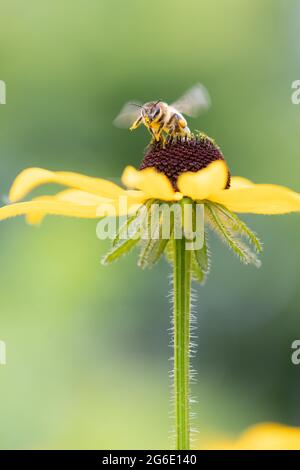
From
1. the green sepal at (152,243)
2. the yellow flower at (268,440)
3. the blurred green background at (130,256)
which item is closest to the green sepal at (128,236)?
the green sepal at (152,243)

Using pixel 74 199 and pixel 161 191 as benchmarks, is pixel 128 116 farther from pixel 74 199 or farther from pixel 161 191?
pixel 161 191

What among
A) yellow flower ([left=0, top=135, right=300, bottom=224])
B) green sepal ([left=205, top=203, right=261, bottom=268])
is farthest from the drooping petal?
green sepal ([left=205, top=203, right=261, bottom=268])

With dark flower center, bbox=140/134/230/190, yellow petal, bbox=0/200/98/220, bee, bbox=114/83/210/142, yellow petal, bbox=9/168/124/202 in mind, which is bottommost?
yellow petal, bbox=0/200/98/220

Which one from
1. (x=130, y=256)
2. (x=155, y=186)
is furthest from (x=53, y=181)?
(x=130, y=256)

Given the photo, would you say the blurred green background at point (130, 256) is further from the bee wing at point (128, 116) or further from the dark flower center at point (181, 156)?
the dark flower center at point (181, 156)

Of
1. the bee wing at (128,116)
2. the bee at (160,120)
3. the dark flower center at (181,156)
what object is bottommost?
the dark flower center at (181,156)

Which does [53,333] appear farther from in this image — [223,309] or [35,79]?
Answer: [35,79]

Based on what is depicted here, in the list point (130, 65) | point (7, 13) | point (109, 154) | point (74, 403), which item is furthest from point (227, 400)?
point (7, 13)

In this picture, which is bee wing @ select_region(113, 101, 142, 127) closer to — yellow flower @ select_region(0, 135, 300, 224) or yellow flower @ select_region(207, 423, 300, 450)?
yellow flower @ select_region(0, 135, 300, 224)
